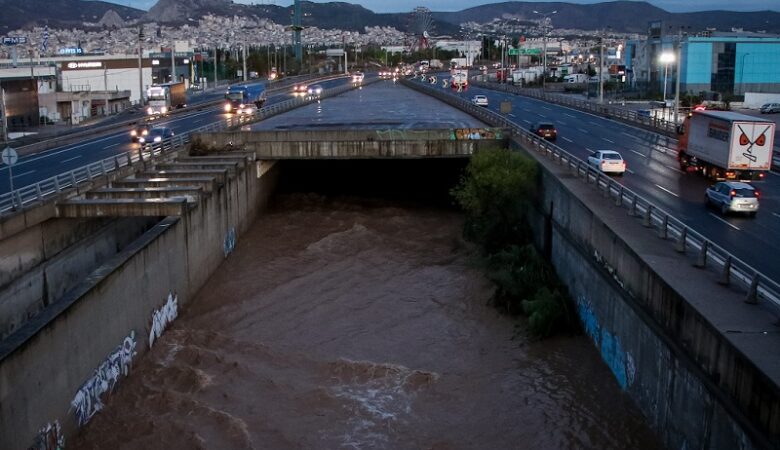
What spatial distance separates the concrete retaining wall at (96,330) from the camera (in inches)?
631

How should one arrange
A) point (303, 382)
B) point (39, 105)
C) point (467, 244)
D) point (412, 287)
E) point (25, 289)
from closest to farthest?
point (303, 382) < point (25, 289) < point (412, 287) < point (467, 244) < point (39, 105)

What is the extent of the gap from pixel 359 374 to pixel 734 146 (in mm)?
19299

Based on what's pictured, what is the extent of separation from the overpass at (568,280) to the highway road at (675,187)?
64.9 inches

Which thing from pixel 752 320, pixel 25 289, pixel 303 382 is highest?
pixel 752 320

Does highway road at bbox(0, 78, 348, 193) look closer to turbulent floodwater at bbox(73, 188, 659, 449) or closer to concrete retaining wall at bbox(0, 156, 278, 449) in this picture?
concrete retaining wall at bbox(0, 156, 278, 449)

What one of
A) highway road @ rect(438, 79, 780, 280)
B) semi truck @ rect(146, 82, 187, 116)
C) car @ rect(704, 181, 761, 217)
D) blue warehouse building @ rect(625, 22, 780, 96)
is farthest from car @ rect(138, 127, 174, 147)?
blue warehouse building @ rect(625, 22, 780, 96)

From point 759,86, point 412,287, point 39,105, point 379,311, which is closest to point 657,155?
point 412,287

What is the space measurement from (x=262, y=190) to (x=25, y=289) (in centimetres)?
2056

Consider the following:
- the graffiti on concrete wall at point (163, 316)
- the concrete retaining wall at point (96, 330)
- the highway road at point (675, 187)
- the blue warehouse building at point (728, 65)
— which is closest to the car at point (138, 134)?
the concrete retaining wall at point (96, 330)

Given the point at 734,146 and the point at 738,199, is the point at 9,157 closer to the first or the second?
the point at 738,199

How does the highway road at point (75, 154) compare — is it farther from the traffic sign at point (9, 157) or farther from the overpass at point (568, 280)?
the traffic sign at point (9, 157)

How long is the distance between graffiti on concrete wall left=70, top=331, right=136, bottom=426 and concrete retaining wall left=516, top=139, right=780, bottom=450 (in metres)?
12.4

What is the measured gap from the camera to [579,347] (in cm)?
2322

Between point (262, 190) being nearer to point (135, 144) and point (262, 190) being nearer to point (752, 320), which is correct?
point (135, 144)
